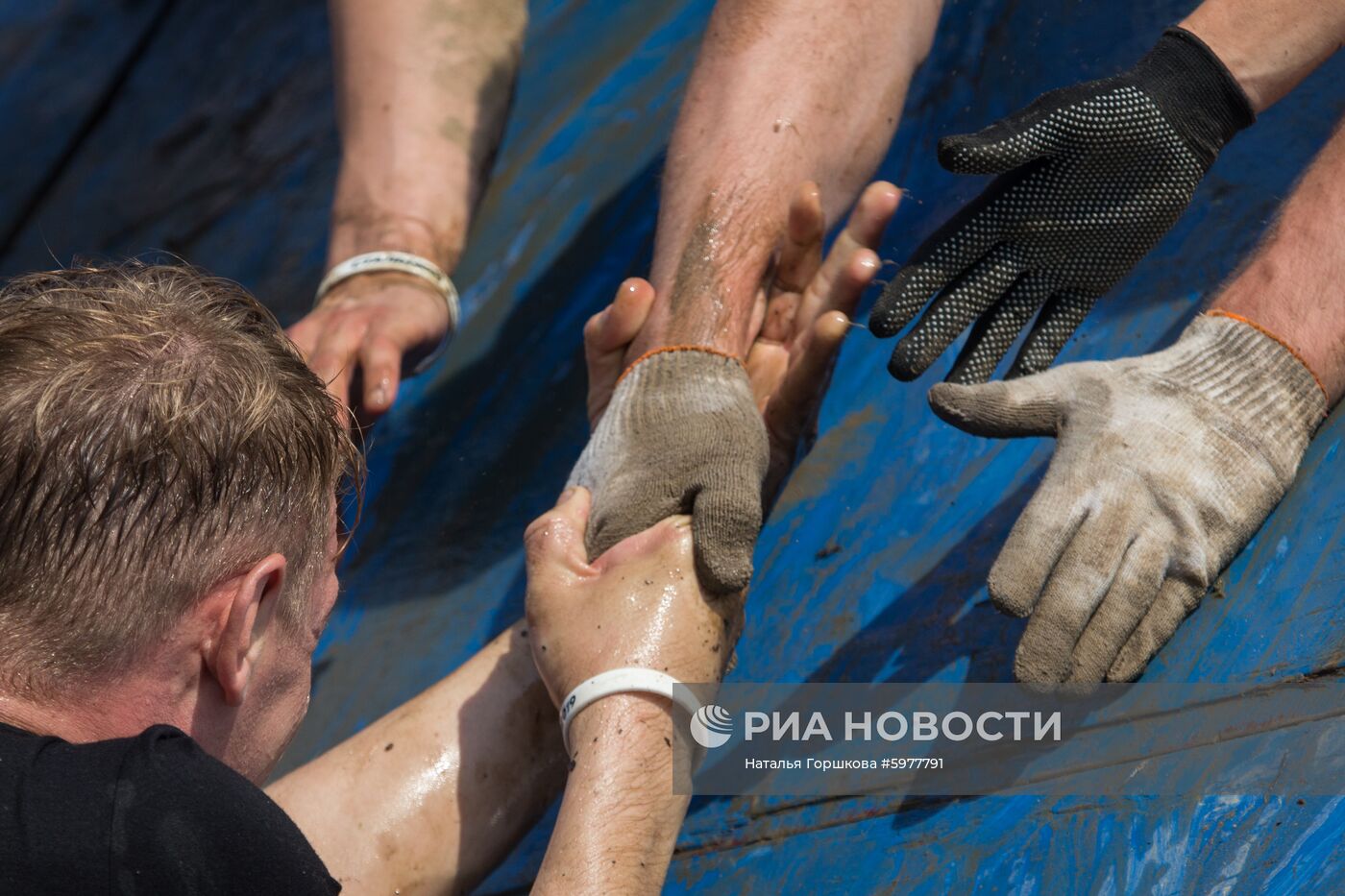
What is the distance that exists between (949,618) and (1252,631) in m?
0.36

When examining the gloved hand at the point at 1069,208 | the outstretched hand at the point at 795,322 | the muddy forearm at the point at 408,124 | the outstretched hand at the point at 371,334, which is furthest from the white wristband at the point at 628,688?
Result: the muddy forearm at the point at 408,124

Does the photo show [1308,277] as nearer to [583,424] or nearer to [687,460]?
[687,460]

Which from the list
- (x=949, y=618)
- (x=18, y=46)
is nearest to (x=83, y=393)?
(x=949, y=618)

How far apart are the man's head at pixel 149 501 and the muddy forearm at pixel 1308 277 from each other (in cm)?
121

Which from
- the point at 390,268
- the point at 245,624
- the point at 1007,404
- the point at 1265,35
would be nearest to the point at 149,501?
the point at 245,624

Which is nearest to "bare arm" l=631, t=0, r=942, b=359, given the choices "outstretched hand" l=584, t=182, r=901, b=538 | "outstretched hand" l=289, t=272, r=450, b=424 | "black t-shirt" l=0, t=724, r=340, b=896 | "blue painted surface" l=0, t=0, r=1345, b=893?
"outstretched hand" l=584, t=182, r=901, b=538

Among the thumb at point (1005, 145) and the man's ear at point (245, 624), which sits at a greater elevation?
the thumb at point (1005, 145)

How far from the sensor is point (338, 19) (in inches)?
90.2

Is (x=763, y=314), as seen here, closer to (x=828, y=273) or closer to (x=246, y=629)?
(x=828, y=273)

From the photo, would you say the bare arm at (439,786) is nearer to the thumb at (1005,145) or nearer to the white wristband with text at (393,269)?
the white wristband with text at (393,269)

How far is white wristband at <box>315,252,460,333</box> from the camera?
2.10 meters

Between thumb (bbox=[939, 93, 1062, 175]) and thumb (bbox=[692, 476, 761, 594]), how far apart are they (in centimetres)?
48

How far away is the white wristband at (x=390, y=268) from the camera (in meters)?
2.10

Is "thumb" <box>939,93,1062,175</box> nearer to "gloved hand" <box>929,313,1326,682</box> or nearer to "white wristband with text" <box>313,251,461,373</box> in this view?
"gloved hand" <box>929,313,1326,682</box>
